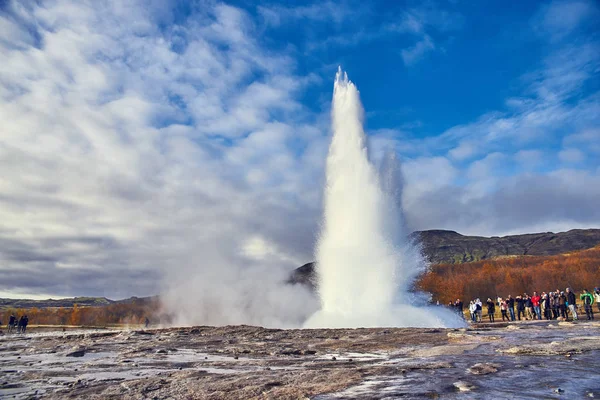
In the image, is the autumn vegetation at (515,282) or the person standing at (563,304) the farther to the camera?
the autumn vegetation at (515,282)

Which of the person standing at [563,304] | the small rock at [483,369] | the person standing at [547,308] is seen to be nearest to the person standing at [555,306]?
the person standing at [547,308]

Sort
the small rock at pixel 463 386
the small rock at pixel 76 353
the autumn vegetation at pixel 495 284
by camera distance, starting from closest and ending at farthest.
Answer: the small rock at pixel 463 386
the small rock at pixel 76 353
the autumn vegetation at pixel 495 284

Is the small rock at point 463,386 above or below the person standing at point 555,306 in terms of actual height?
below

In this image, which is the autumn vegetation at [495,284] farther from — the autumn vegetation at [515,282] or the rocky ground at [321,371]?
the rocky ground at [321,371]

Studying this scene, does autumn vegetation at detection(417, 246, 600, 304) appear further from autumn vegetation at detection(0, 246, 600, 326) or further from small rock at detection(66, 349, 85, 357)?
small rock at detection(66, 349, 85, 357)

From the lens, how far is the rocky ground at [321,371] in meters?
6.31

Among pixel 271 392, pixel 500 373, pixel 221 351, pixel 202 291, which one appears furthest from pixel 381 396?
pixel 202 291

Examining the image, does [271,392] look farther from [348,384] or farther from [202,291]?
[202,291]

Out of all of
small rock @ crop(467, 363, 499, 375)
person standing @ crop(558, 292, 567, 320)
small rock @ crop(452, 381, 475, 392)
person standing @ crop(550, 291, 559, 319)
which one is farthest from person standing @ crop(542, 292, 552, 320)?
small rock @ crop(452, 381, 475, 392)

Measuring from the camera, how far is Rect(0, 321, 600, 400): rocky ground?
631cm

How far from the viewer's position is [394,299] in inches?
877

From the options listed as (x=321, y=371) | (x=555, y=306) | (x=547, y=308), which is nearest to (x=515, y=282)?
(x=555, y=306)

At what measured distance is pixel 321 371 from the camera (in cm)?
840

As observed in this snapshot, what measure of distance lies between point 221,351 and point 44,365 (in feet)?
16.7
